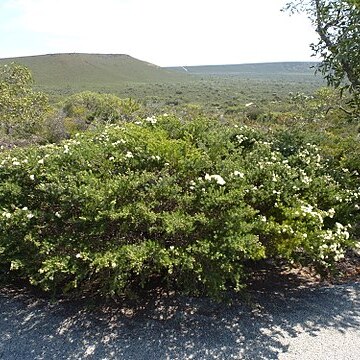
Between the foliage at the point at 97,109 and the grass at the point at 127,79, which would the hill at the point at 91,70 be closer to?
the grass at the point at 127,79

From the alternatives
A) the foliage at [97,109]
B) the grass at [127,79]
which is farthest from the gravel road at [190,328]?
the grass at [127,79]

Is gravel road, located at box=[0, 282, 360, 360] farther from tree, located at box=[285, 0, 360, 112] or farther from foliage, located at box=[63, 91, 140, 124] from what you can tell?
foliage, located at box=[63, 91, 140, 124]

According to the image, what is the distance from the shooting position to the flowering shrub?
12.5ft

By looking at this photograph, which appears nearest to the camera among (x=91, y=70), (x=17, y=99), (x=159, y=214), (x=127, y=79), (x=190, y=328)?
(x=159, y=214)

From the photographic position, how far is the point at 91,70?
90.2m

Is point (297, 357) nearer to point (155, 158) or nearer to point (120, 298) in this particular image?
point (120, 298)

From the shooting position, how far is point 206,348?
13.0 feet

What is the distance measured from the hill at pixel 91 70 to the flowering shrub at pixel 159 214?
2768 inches

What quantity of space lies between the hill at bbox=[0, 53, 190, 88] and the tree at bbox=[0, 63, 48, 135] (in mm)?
60059

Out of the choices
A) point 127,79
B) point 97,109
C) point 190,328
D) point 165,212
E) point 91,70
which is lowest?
point 127,79

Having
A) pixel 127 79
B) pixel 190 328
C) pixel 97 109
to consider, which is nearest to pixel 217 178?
pixel 190 328

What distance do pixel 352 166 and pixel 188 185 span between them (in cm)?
252

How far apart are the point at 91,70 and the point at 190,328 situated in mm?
91154

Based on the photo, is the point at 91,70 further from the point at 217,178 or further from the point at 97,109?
the point at 217,178
